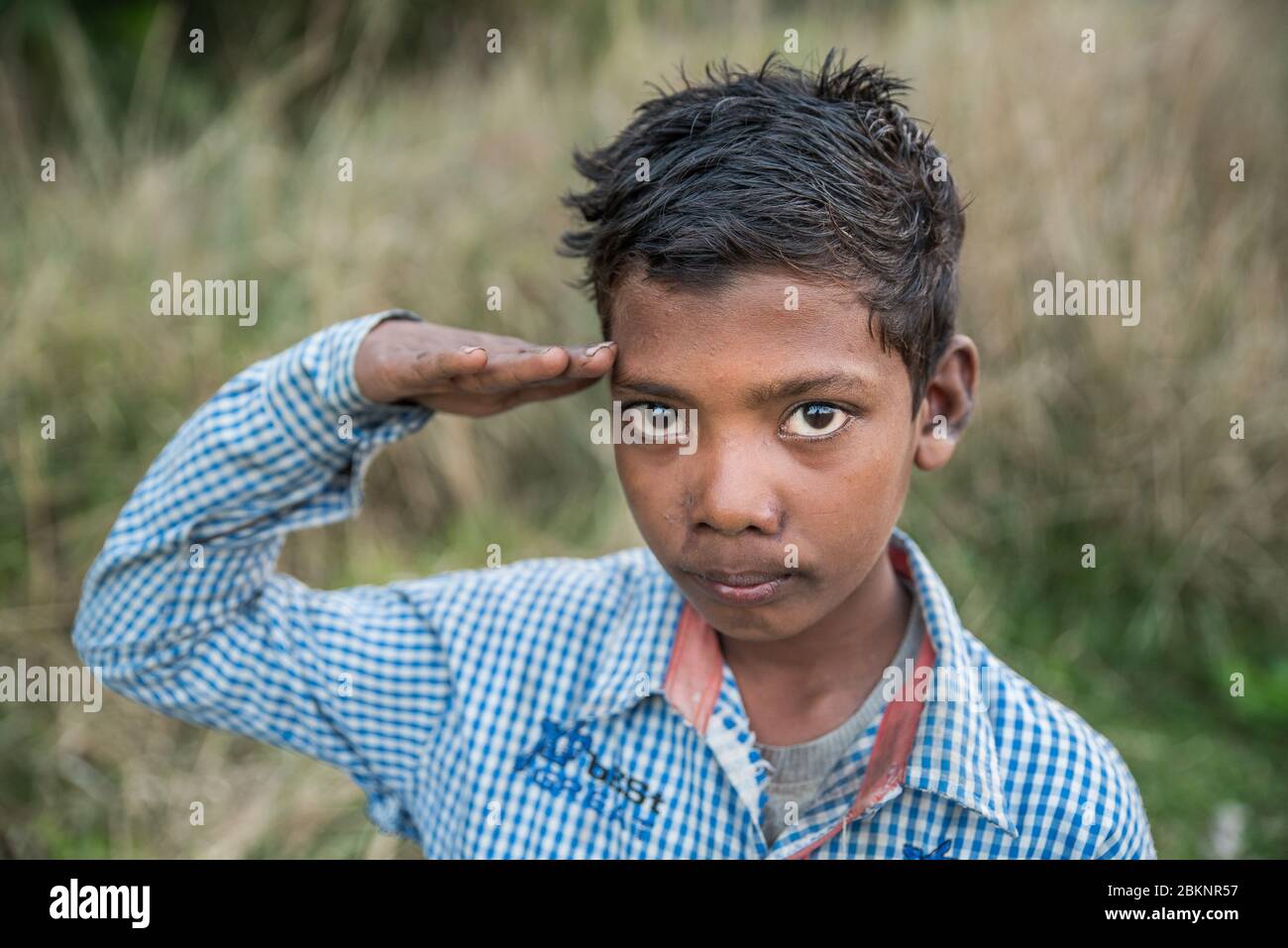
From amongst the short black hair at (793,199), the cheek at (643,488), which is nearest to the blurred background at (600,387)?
the short black hair at (793,199)

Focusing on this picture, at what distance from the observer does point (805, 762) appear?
5.43ft

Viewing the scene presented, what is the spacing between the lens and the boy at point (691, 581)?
1479 mm

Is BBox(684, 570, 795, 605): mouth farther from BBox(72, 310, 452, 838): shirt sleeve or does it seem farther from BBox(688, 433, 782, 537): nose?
BBox(72, 310, 452, 838): shirt sleeve

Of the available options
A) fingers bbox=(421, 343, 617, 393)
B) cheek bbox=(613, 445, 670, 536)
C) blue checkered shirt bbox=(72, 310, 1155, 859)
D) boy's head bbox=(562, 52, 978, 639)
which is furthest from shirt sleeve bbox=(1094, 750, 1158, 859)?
fingers bbox=(421, 343, 617, 393)

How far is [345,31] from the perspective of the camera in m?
6.25

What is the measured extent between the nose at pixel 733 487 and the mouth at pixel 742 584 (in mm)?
70

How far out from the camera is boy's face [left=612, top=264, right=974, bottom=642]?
4.73 ft

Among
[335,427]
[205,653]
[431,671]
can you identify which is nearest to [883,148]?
[335,427]

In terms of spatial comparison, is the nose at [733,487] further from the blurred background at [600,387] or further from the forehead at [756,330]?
the blurred background at [600,387]

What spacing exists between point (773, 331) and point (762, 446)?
146 mm

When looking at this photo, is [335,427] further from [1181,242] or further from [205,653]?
[1181,242]

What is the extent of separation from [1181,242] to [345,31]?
4.42 meters

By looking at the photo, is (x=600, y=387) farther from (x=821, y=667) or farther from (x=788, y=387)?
(x=788, y=387)

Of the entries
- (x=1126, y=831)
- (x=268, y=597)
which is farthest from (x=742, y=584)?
(x=268, y=597)
